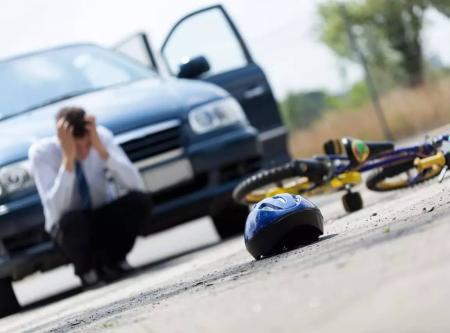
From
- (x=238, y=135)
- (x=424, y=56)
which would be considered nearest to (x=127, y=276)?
(x=238, y=135)

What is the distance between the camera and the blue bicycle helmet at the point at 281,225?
24.4 ft

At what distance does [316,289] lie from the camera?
5012 millimetres

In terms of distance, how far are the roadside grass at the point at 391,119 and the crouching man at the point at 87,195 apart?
1646cm

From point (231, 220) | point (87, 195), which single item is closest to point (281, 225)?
point (87, 195)

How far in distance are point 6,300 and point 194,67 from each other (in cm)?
216

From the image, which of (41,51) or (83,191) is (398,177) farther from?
(41,51)

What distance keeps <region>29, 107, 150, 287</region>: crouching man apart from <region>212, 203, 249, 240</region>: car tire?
1237 millimetres

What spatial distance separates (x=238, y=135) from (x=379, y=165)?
1.41 meters

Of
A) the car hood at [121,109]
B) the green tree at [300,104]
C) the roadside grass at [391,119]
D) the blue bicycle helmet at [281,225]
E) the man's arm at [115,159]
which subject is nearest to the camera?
the blue bicycle helmet at [281,225]

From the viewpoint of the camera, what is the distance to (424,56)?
5316cm

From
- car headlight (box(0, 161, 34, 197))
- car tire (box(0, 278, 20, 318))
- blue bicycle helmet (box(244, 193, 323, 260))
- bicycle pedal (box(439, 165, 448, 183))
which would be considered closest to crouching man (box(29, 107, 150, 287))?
car headlight (box(0, 161, 34, 197))

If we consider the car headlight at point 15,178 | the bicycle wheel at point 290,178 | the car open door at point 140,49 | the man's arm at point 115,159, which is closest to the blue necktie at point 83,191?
the man's arm at point 115,159

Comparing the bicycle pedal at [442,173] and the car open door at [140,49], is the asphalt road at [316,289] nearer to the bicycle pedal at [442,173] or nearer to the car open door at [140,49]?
the bicycle pedal at [442,173]

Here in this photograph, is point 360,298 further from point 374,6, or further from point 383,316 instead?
point 374,6
